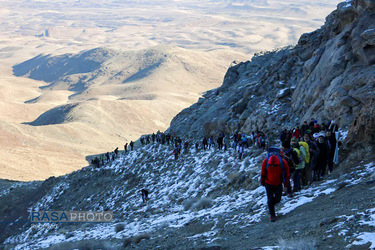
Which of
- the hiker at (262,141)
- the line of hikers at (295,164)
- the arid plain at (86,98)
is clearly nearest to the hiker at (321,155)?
the line of hikers at (295,164)

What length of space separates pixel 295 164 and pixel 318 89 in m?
12.6

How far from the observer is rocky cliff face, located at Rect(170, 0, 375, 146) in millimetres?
15875

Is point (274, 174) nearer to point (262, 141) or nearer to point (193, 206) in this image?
point (193, 206)

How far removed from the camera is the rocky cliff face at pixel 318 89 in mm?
15875

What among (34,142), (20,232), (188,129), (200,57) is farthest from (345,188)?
(200,57)

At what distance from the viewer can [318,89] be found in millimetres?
20391

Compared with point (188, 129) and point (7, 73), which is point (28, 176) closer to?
point (188, 129)

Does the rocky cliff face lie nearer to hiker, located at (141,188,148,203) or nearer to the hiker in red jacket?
the hiker in red jacket

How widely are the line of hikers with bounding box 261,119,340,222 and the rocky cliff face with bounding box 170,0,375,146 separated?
202cm

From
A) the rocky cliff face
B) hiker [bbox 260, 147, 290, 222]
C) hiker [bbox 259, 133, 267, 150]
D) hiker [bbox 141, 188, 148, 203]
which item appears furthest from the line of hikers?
hiker [bbox 141, 188, 148, 203]

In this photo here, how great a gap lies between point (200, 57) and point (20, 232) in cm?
12656

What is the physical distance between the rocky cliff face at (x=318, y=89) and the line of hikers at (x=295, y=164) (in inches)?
79.7

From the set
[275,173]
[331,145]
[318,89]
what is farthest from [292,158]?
[318,89]

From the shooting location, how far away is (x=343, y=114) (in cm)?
1603
